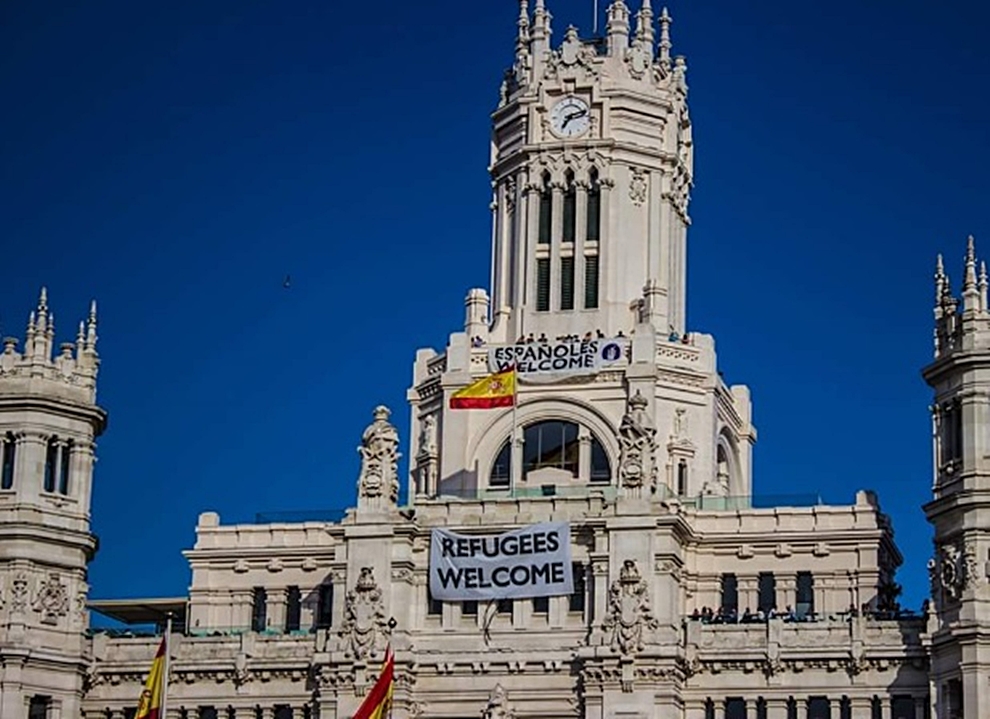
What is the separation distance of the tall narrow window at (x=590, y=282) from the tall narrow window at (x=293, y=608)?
2276 centimetres

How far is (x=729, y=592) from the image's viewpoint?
12925 cm

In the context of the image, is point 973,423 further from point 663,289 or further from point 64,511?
point 64,511

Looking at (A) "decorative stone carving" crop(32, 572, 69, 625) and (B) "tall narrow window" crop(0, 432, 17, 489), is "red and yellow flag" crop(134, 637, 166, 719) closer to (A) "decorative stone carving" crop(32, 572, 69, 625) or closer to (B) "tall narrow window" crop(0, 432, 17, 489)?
(A) "decorative stone carving" crop(32, 572, 69, 625)

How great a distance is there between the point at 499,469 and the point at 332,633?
51.7ft

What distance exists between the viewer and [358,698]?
400ft

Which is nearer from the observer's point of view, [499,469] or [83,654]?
[83,654]

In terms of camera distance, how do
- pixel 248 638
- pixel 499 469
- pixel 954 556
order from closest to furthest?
pixel 954 556 < pixel 248 638 < pixel 499 469

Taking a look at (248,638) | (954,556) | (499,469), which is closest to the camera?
(954,556)

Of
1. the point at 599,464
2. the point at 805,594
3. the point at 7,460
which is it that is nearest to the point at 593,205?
the point at 599,464

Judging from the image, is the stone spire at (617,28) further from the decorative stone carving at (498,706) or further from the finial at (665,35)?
the decorative stone carving at (498,706)

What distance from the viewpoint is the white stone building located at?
119 meters

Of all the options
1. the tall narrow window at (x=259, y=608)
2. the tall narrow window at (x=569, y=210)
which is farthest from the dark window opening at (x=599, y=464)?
the tall narrow window at (x=259, y=608)

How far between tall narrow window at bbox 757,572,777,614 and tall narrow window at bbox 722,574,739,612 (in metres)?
1.18

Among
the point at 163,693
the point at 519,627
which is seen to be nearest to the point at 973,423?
the point at 519,627
